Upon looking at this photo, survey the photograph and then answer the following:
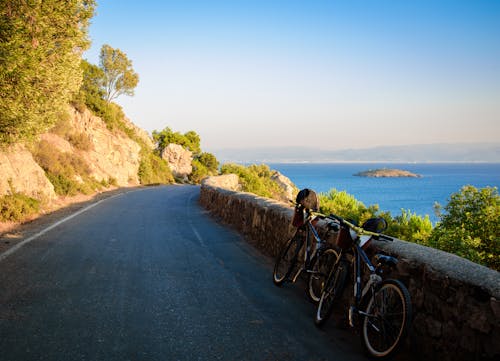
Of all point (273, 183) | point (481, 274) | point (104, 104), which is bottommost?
point (273, 183)

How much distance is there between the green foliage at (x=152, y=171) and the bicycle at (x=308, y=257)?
3590 centimetres

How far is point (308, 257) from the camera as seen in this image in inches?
254

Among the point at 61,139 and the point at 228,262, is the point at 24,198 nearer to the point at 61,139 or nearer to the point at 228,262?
the point at 228,262

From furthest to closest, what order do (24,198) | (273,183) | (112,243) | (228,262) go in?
1. (273,183)
2. (24,198)
3. (112,243)
4. (228,262)

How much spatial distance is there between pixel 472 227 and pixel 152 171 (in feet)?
125

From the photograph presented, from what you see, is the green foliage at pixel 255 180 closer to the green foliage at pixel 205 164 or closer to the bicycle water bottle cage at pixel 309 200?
the green foliage at pixel 205 164

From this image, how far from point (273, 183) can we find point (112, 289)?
4832 centimetres

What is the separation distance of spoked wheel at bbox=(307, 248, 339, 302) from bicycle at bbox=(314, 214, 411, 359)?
478 mm

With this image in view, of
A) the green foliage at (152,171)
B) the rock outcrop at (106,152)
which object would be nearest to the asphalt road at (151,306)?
the rock outcrop at (106,152)

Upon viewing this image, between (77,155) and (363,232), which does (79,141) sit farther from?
(363,232)

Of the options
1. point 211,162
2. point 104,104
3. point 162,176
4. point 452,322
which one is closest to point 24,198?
point 452,322

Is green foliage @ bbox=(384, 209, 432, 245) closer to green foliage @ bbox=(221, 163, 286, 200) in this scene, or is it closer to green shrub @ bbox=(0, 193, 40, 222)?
green shrub @ bbox=(0, 193, 40, 222)

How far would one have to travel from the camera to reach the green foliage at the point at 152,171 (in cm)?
4234

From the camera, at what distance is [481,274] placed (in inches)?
145
